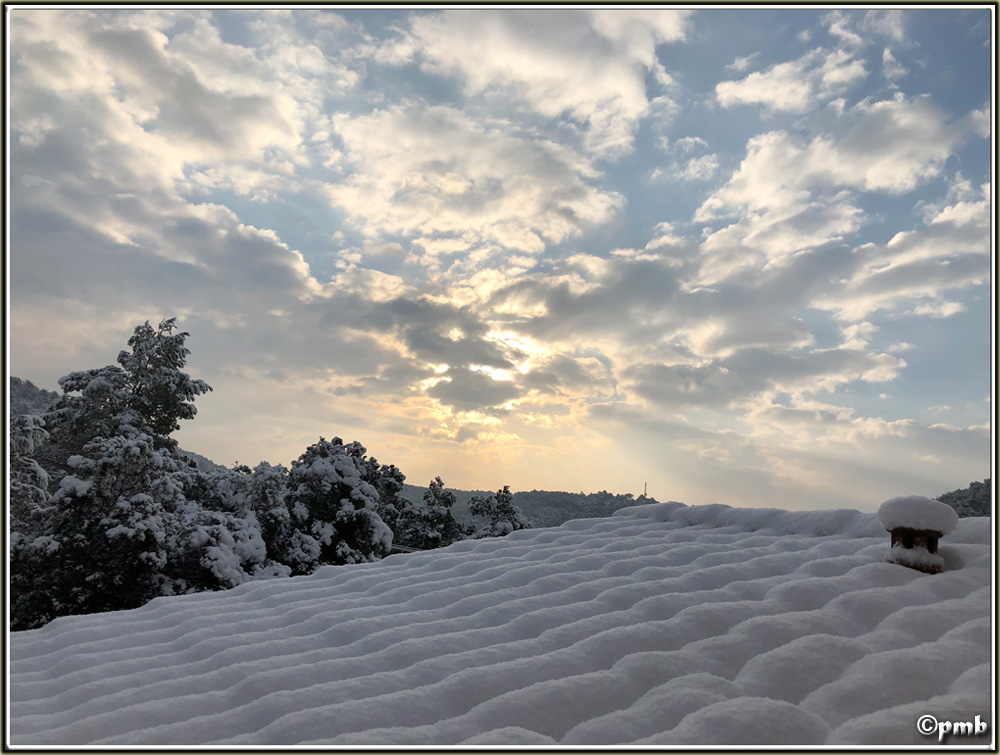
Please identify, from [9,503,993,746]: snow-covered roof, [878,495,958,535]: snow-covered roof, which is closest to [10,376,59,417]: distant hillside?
[9,503,993,746]: snow-covered roof

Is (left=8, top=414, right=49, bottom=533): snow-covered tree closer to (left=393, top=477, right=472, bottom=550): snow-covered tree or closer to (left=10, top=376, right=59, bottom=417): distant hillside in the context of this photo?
(left=10, top=376, right=59, bottom=417): distant hillside

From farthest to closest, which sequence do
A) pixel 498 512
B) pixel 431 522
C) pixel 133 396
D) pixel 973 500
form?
pixel 498 512 < pixel 431 522 < pixel 133 396 < pixel 973 500

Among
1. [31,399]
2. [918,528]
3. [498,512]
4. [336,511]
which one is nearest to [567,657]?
[918,528]

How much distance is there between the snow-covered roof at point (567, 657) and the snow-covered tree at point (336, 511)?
691 cm

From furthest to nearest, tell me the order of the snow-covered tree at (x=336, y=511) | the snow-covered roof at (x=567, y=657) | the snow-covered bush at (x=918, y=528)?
1. the snow-covered tree at (x=336, y=511)
2. the snow-covered bush at (x=918, y=528)
3. the snow-covered roof at (x=567, y=657)

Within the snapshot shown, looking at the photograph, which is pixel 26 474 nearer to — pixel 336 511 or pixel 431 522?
pixel 336 511

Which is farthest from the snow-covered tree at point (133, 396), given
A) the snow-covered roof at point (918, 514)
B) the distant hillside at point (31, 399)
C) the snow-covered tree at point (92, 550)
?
the snow-covered roof at point (918, 514)

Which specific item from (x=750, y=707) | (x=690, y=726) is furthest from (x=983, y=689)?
(x=690, y=726)

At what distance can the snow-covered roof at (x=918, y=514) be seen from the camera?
9.75 feet

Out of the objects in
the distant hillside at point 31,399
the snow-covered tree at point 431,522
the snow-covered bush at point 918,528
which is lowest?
the snow-covered tree at point 431,522

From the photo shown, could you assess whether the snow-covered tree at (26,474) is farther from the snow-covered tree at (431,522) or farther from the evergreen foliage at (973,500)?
the evergreen foliage at (973,500)

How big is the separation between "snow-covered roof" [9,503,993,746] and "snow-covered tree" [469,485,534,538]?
11.5 metres

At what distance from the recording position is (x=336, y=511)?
11.0 meters

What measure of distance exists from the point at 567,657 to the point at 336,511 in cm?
932
